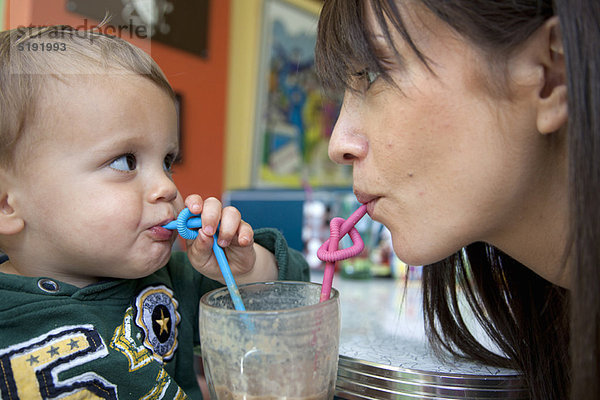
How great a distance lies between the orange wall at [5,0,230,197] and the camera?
2.76 metres

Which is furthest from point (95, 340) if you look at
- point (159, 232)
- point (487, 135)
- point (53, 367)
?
point (487, 135)

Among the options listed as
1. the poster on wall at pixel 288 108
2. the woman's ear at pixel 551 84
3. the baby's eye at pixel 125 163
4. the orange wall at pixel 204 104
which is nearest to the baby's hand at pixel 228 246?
the baby's eye at pixel 125 163

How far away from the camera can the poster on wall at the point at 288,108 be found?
3.29m

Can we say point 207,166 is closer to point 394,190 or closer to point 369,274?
point 369,274

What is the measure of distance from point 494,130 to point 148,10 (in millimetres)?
2433

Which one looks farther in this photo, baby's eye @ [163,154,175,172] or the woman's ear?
baby's eye @ [163,154,175,172]

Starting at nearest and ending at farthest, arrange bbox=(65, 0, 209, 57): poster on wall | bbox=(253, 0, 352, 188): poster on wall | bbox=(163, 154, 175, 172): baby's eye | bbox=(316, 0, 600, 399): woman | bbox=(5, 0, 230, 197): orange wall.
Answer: bbox=(316, 0, 600, 399): woman < bbox=(163, 154, 175, 172): baby's eye < bbox=(65, 0, 209, 57): poster on wall < bbox=(5, 0, 230, 197): orange wall < bbox=(253, 0, 352, 188): poster on wall

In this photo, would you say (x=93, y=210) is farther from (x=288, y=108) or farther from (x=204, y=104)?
(x=288, y=108)

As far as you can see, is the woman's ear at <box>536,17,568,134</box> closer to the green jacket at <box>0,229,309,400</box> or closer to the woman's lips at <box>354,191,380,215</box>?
the woman's lips at <box>354,191,380,215</box>

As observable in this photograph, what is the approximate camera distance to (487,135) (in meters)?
0.58

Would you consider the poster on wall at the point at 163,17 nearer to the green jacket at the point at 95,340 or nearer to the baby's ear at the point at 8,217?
the baby's ear at the point at 8,217

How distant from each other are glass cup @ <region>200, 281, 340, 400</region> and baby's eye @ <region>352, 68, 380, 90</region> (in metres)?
0.30

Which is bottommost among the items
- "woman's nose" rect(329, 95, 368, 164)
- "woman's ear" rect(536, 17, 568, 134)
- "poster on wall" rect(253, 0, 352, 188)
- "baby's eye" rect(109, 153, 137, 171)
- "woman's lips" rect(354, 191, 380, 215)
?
"woman's lips" rect(354, 191, 380, 215)

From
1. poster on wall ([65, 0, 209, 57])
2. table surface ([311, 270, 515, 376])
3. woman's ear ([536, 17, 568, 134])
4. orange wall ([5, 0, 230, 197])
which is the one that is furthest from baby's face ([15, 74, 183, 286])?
orange wall ([5, 0, 230, 197])
